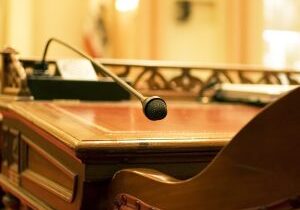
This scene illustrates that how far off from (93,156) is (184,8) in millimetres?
2349

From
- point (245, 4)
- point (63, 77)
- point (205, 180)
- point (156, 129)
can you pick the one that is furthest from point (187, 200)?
point (245, 4)

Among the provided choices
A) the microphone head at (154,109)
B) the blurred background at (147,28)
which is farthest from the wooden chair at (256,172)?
the blurred background at (147,28)

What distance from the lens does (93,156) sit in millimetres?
839

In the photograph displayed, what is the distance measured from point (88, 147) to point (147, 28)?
204cm

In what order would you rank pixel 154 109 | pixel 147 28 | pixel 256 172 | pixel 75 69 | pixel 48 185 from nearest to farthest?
pixel 256 172 → pixel 154 109 → pixel 48 185 → pixel 75 69 → pixel 147 28

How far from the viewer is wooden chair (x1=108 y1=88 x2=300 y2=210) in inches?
22.2

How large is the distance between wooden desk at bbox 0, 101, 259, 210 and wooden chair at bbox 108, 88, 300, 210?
0.44 ft

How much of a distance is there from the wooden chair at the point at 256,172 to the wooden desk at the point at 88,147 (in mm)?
135

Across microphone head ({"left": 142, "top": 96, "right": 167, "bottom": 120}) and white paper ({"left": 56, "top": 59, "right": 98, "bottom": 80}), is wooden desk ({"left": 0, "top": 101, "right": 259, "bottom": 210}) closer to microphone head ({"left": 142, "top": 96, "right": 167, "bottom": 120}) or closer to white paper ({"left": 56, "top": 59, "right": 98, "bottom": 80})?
microphone head ({"left": 142, "top": 96, "right": 167, "bottom": 120})

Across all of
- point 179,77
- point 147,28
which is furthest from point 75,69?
point 147,28

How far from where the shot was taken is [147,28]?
9.21ft

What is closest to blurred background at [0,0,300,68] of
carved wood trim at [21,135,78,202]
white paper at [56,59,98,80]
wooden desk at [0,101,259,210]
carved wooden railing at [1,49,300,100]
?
carved wooden railing at [1,49,300,100]

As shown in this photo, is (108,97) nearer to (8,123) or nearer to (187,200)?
(8,123)

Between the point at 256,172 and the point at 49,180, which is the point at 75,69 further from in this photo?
the point at 256,172
